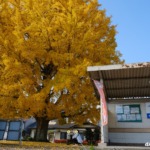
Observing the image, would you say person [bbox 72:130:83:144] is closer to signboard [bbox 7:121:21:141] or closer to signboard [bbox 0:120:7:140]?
signboard [bbox 7:121:21:141]

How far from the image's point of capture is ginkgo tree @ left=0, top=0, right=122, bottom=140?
440 inches

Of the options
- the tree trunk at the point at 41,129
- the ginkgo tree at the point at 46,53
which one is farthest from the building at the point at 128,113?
the tree trunk at the point at 41,129

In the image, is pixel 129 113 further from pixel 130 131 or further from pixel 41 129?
pixel 41 129

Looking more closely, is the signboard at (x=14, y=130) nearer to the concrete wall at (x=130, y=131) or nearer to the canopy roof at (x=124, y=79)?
the canopy roof at (x=124, y=79)

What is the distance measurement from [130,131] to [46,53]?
608cm

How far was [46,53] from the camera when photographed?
39.8 feet

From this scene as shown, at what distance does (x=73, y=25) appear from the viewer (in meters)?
11.4

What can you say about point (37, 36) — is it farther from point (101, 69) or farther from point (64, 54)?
point (101, 69)

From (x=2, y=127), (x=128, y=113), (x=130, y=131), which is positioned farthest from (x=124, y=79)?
(x=2, y=127)

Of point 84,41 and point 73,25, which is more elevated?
point 73,25

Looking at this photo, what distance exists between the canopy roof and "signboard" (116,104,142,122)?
899 mm

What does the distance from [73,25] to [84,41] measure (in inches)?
39.6

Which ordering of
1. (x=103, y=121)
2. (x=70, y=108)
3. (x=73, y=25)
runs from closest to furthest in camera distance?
(x=103, y=121) < (x=73, y=25) < (x=70, y=108)

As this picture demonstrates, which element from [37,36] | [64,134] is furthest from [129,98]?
[64,134]
